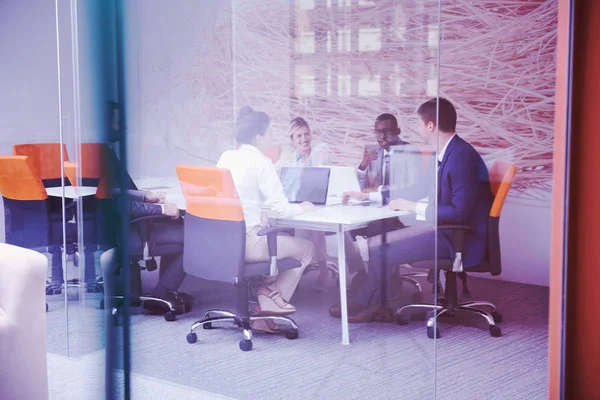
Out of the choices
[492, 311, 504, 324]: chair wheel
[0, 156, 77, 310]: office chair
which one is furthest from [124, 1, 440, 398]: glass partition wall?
[0, 156, 77, 310]: office chair

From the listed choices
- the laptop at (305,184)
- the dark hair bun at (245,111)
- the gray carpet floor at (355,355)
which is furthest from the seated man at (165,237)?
the laptop at (305,184)

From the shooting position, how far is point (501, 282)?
153 inches

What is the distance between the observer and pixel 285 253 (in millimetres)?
3213

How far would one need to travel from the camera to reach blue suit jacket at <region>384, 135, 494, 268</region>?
10.0ft

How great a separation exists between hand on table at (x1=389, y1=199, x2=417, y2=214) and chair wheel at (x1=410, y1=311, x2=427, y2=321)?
49 cm

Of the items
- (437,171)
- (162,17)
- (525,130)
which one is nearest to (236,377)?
(437,171)

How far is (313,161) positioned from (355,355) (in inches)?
37.3

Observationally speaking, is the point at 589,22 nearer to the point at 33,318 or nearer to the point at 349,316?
the point at 349,316

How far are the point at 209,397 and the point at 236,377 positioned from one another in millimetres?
190

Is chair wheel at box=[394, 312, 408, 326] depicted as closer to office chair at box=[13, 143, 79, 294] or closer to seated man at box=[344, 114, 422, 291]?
seated man at box=[344, 114, 422, 291]

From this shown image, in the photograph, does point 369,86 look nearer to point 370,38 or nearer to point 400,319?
point 370,38

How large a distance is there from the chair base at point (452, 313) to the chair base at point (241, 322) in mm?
545

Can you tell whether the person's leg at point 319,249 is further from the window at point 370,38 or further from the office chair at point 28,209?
the office chair at point 28,209

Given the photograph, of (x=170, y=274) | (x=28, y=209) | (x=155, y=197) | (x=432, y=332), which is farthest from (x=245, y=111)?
(x=28, y=209)
